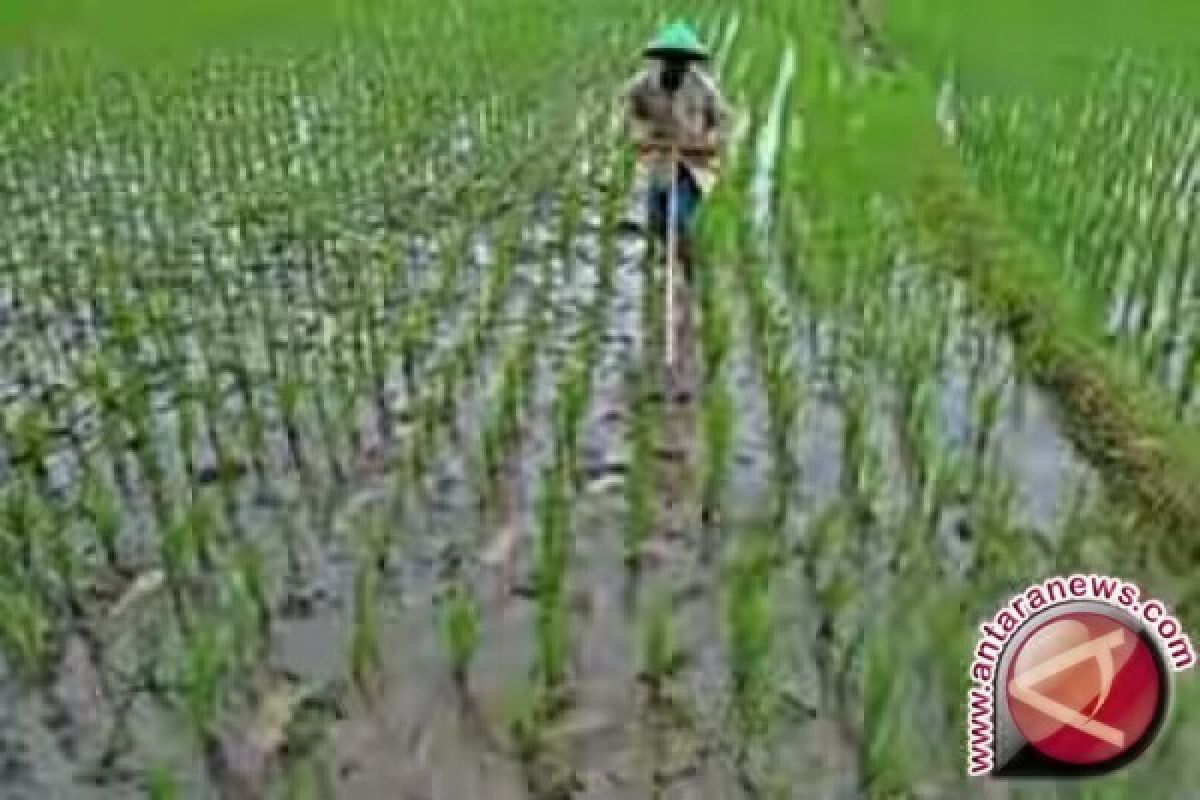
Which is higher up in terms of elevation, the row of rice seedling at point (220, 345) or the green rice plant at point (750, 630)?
the row of rice seedling at point (220, 345)

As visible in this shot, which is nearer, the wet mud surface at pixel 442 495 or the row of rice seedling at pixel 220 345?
the wet mud surface at pixel 442 495

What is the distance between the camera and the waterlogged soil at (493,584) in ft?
13.0

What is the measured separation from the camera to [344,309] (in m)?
6.58

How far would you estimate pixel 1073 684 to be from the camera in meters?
2.87

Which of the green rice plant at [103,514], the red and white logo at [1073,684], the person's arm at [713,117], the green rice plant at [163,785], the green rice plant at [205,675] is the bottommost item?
the green rice plant at [163,785]

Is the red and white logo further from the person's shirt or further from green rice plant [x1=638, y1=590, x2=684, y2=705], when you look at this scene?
the person's shirt

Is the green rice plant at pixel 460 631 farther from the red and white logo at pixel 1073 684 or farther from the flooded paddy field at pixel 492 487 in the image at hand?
the red and white logo at pixel 1073 684

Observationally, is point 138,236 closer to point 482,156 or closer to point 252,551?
point 482,156

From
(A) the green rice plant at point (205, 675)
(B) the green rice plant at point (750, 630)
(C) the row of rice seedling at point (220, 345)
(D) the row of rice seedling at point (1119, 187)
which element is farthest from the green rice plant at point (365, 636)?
(D) the row of rice seedling at point (1119, 187)

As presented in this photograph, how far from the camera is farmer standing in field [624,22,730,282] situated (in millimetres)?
6438

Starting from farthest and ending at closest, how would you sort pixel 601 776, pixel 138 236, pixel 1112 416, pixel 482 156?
pixel 482 156 → pixel 138 236 → pixel 1112 416 → pixel 601 776

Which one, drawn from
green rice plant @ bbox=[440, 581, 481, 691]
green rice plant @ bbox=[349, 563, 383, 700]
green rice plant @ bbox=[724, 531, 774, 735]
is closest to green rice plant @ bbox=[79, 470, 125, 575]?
green rice plant @ bbox=[349, 563, 383, 700]

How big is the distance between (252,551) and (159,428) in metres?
0.91

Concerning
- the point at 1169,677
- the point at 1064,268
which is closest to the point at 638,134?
the point at 1064,268
